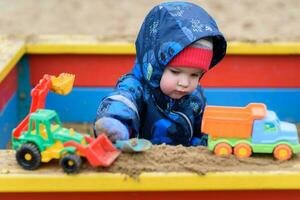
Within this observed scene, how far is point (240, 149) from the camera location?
1965mm

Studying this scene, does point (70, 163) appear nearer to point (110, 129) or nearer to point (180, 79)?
point (110, 129)

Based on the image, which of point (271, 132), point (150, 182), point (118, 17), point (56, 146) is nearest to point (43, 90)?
point (56, 146)

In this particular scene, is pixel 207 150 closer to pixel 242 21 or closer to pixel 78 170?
pixel 78 170

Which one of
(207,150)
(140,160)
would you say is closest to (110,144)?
(140,160)

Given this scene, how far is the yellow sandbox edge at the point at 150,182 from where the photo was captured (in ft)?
6.06

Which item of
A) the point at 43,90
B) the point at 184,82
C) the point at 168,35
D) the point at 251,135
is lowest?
the point at 251,135

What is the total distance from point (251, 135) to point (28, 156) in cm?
57

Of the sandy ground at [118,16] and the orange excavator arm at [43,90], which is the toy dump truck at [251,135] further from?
the sandy ground at [118,16]

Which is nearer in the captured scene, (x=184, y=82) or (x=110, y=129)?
(x=110, y=129)

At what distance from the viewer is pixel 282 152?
1967 mm

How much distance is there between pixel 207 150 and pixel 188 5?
60cm

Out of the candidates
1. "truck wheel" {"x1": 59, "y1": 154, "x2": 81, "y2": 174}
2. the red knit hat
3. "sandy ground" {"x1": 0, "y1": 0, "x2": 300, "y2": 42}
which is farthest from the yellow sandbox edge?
"sandy ground" {"x1": 0, "y1": 0, "x2": 300, "y2": 42}

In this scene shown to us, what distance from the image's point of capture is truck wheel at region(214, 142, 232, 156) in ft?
6.45

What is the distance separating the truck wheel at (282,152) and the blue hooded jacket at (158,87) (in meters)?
0.46
